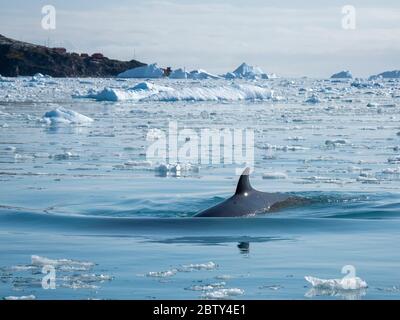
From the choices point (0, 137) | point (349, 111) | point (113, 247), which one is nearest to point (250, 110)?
point (349, 111)

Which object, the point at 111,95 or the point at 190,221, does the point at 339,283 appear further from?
the point at 111,95

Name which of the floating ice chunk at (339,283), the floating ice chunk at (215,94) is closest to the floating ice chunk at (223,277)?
the floating ice chunk at (339,283)

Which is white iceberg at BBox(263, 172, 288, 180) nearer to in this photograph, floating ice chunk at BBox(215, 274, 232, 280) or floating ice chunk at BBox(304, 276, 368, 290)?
floating ice chunk at BBox(215, 274, 232, 280)

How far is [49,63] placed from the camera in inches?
4040

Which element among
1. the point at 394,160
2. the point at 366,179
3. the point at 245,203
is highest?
the point at 394,160

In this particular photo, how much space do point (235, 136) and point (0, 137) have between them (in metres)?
6.13

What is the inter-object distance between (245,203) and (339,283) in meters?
4.61

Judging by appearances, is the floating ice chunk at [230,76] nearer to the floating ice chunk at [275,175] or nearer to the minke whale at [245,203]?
the floating ice chunk at [275,175]

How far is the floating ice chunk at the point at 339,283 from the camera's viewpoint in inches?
304

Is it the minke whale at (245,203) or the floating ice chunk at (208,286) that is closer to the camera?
the floating ice chunk at (208,286)

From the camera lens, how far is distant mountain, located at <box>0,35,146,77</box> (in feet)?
322

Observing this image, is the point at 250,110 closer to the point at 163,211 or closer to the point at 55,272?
the point at 163,211

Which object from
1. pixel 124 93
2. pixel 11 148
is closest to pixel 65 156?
pixel 11 148

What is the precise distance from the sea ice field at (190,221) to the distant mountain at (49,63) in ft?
240
